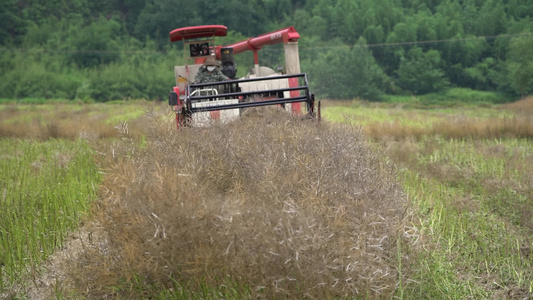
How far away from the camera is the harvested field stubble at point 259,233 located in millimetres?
3910

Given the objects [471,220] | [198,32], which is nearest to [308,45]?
[198,32]

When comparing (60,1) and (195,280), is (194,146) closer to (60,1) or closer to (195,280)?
(195,280)

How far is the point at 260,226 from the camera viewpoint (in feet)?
13.2

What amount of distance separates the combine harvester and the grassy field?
72cm

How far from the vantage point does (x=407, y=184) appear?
962 centimetres

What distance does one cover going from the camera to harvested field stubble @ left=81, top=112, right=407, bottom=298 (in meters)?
3.91

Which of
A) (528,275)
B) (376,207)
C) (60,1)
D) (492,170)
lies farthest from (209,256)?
(60,1)

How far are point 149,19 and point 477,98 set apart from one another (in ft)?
121

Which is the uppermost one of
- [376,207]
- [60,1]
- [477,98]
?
[60,1]

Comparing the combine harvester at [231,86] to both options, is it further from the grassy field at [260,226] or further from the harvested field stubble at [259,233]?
the harvested field stubble at [259,233]

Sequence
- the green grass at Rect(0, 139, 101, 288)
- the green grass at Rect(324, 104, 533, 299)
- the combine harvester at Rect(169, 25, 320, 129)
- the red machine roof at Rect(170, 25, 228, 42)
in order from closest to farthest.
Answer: the green grass at Rect(324, 104, 533, 299)
the green grass at Rect(0, 139, 101, 288)
the combine harvester at Rect(169, 25, 320, 129)
the red machine roof at Rect(170, 25, 228, 42)

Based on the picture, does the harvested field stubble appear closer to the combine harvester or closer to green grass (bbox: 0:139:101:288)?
green grass (bbox: 0:139:101:288)

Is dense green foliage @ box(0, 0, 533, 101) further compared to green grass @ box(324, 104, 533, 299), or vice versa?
dense green foliage @ box(0, 0, 533, 101)

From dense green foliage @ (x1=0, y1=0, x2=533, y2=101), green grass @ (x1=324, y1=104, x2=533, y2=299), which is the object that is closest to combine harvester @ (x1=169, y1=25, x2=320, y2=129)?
green grass @ (x1=324, y1=104, x2=533, y2=299)
